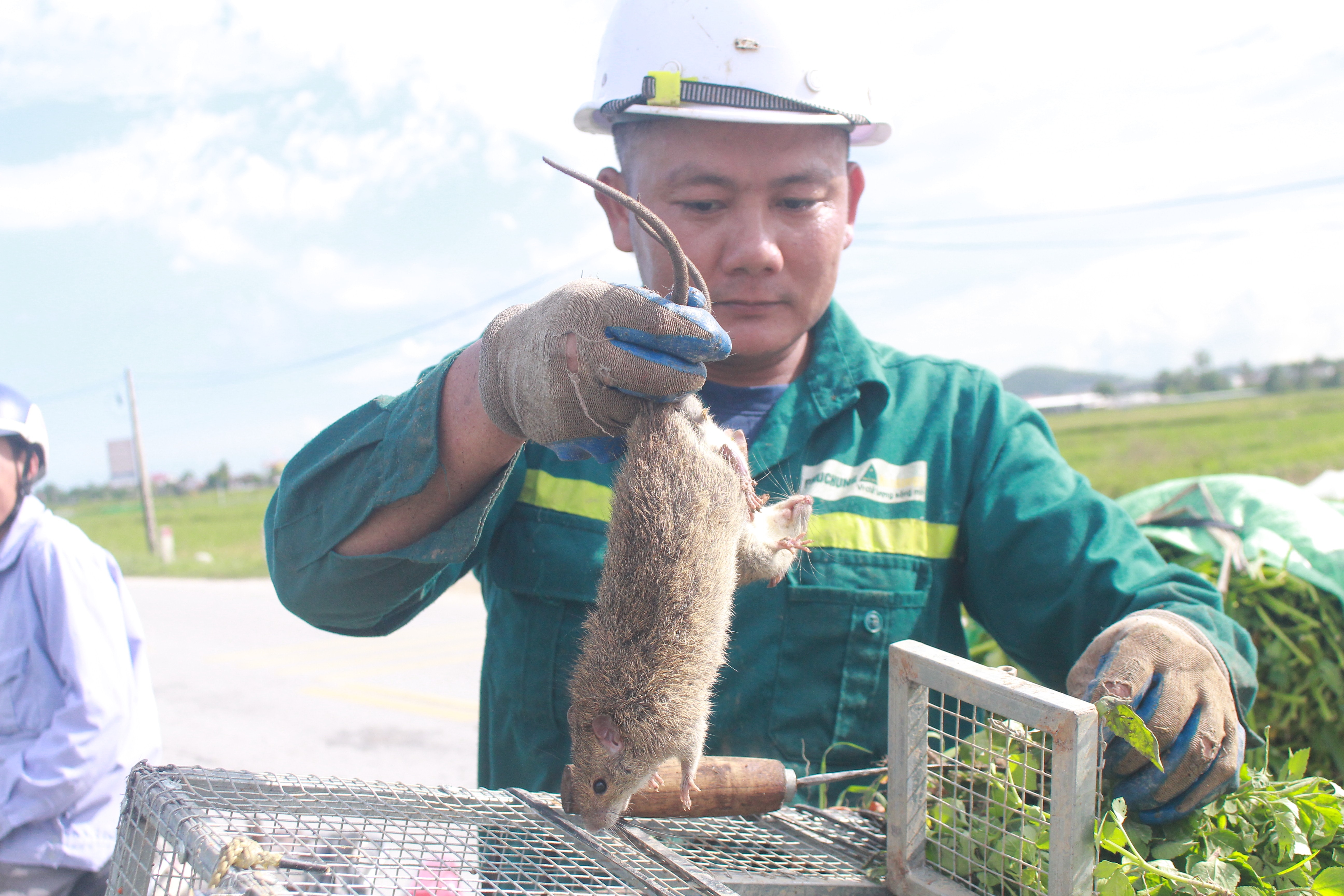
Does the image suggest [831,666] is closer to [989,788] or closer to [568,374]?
[989,788]

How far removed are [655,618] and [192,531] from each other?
161 feet

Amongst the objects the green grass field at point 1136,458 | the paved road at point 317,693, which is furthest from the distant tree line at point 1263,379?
the paved road at point 317,693

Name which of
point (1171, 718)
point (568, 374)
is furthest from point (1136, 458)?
point (568, 374)

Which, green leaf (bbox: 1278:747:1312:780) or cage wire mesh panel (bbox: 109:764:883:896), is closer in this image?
cage wire mesh panel (bbox: 109:764:883:896)

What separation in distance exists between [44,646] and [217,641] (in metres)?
10.7

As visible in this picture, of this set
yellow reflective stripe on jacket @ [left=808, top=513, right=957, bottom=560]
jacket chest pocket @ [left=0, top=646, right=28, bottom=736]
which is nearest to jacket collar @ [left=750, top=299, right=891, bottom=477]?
yellow reflective stripe on jacket @ [left=808, top=513, right=957, bottom=560]

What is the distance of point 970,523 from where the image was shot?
2.50 m

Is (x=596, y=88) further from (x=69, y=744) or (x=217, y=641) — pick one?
(x=217, y=641)

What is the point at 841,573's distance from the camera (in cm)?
238

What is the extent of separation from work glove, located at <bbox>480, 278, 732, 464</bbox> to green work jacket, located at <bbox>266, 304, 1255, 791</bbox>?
0.57 meters

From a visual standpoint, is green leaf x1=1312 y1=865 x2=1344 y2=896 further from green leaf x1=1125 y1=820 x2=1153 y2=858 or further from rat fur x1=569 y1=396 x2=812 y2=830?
rat fur x1=569 y1=396 x2=812 y2=830

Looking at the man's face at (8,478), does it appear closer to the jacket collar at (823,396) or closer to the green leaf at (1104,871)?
the jacket collar at (823,396)

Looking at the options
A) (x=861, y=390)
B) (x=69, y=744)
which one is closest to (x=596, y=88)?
(x=861, y=390)

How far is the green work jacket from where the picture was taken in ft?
7.48
